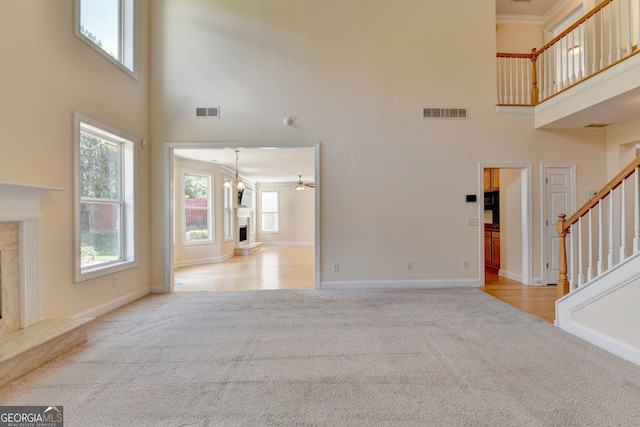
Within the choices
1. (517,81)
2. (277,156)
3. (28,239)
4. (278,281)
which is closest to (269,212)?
(277,156)

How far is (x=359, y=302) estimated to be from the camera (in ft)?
12.5

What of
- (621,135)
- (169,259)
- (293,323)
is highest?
(621,135)

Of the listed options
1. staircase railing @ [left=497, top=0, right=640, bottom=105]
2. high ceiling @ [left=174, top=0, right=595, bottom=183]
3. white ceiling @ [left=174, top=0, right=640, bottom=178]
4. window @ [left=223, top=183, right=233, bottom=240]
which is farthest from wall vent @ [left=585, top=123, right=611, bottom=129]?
window @ [left=223, top=183, right=233, bottom=240]

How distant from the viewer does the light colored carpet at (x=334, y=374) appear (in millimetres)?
1680

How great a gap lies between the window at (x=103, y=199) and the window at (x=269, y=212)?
7616mm

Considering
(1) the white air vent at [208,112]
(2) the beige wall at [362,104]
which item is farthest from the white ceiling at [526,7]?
(1) the white air vent at [208,112]

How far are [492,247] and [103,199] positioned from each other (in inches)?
268

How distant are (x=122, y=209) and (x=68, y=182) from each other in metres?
1.00

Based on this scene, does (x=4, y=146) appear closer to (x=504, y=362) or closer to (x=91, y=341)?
(x=91, y=341)

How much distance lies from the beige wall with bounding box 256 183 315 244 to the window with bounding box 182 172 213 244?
13.9ft

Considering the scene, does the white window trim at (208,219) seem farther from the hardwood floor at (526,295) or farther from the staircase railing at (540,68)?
the staircase railing at (540,68)

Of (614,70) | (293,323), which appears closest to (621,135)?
(614,70)

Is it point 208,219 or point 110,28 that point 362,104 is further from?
point 208,219

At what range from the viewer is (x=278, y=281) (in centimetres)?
520
